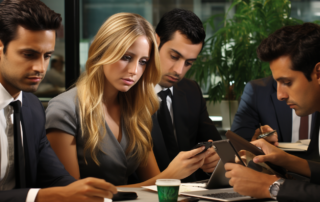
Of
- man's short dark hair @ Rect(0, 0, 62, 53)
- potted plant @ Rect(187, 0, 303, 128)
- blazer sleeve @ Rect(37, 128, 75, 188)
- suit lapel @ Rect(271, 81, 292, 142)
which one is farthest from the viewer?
potted plant @ Rect(187, 0, 303, 128)

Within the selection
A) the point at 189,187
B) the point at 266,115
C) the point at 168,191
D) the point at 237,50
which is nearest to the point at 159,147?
the point at 189,187

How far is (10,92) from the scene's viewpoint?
165 cm

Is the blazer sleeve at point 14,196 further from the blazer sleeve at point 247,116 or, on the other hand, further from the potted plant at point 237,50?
the potted plant at point 237,50

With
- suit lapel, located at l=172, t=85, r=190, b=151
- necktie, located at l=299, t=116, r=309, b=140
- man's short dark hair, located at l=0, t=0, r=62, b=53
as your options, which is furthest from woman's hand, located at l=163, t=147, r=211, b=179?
necktie, located at l=299, t=116, r=309, b=140

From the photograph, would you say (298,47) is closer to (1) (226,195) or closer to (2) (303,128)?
(1) (226,195)

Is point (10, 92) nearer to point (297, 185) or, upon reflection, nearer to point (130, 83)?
point (130, 83)

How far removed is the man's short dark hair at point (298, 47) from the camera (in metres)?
2.08

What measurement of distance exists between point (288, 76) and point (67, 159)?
54.9 inches

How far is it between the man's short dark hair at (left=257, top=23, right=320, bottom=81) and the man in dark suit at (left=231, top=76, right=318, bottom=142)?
112 cm

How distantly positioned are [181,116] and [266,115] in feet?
3.49

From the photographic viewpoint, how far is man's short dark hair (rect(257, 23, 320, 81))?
2078 mm

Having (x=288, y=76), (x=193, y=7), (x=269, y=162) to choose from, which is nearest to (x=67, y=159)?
(x=269, y=162)

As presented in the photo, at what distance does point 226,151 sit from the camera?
161 cm

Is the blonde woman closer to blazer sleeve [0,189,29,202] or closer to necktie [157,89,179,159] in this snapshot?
necktie [157,89,179,159]
